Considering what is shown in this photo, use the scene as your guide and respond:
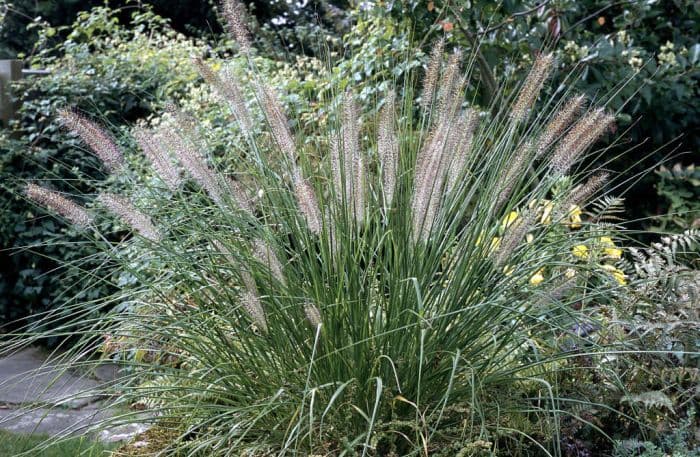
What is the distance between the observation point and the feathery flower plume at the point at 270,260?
A: 2260 mm

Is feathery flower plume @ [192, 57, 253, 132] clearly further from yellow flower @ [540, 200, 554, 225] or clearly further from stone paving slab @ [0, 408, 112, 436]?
stone paving slab @ [0, 408, 112, 436]

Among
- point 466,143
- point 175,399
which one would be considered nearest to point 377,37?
point 466,143

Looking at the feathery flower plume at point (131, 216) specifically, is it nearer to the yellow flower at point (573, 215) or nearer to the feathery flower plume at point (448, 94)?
the feathery flower plume at point (448, 94)

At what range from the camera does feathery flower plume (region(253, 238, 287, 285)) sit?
7.42 feet

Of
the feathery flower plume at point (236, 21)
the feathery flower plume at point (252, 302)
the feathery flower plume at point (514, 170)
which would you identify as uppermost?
the feathery flower plume at point (236, 21)

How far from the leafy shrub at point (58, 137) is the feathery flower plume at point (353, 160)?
3294 mm

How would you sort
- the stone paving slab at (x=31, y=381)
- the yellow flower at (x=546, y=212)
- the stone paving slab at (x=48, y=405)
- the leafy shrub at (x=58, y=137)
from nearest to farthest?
1. the yellow flower at (x=546, y=212)
2. the stone paving slab at (x=48, y=405)
3. the stone paving slab at (x=31, y=381)
4. the leafy shrub at (x=58, y=137)

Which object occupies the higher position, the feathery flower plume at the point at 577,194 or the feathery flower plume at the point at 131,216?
the feathery flower plume at the point at 131,216

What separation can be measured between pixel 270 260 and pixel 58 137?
14.1 feet

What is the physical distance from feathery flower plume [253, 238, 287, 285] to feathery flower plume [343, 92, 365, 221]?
282 mm

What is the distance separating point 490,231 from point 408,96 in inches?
26.2

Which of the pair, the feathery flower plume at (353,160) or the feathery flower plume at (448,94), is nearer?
the feathery flower plume at (353,160)

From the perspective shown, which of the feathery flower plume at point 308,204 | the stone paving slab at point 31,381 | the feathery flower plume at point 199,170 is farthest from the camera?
the stone paving slab at point 31,381

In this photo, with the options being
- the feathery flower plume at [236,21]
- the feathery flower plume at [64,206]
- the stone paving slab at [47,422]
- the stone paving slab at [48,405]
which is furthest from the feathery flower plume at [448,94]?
the stone paving slab at [47,422]
